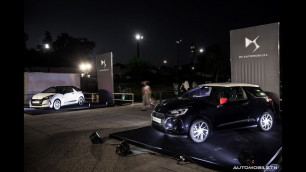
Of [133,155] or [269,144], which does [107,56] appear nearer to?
[133,155]

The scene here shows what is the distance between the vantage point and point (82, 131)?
814cm

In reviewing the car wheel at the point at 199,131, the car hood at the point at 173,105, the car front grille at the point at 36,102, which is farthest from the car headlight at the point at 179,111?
the car front grille at the point at 36,102

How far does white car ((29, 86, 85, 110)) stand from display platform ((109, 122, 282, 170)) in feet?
27.8

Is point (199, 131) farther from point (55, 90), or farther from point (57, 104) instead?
point (55, 90)

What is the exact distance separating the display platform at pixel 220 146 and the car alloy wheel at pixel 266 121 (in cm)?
17

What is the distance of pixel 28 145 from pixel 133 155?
3.26 m

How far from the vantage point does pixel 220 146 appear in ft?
19.6

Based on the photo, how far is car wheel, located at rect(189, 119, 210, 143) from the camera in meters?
6.02

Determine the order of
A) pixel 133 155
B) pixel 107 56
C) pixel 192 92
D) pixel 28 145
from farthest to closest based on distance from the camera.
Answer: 1. pixel 107 56
2. pixel 192 92
3. pixel 28 145
4. pixel 133 155

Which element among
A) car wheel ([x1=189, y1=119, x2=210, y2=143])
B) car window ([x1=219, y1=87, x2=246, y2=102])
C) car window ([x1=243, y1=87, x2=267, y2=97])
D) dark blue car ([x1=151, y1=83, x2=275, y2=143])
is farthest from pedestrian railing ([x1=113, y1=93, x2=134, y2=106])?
car wheel ([x1=189, y1=119, x2=210, y2=143])

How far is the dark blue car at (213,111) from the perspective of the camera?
19.8 ft

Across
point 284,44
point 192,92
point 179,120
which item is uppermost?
point 284,44

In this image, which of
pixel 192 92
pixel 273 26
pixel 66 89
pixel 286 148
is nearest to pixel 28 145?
pixel 192 92

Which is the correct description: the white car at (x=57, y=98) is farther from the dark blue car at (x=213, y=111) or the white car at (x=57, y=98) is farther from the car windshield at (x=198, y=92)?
the car windshield at (x=198, y=92)
